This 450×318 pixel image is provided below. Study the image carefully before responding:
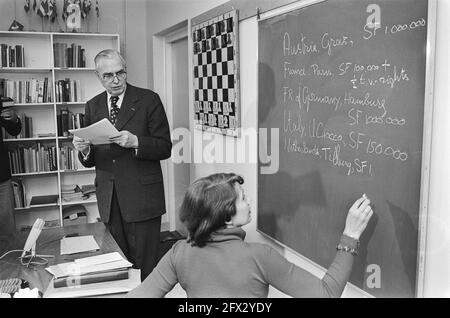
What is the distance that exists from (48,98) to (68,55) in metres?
0.40

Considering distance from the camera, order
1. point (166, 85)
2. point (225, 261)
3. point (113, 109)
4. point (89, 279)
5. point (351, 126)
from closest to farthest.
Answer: point (225, 261) < point (89, 279) < point (351, 126) < point (113, 109) < point (166, 85)

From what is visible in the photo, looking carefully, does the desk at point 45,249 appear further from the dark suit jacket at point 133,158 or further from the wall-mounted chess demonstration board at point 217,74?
the wall-mounted chess demonstration board at point 217,74

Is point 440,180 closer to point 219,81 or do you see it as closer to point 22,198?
point 219,81

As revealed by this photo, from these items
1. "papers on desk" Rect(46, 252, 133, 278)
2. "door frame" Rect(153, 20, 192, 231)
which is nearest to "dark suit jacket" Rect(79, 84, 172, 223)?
"papers on desk" Rect(46, 252, 133, 278)

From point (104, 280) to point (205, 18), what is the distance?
1.92 m

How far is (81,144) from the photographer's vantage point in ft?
7.29

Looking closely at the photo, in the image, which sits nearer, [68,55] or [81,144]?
[81,144]

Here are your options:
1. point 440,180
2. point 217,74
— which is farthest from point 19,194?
point 440,180

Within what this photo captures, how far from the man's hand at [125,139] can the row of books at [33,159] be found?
6.33ft

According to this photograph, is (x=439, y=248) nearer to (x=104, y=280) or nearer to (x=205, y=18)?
(x=104, y=280)

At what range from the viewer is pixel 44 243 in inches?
72.9

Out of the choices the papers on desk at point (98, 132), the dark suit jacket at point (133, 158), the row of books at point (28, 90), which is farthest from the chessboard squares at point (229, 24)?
the row of books at point (28, 90)

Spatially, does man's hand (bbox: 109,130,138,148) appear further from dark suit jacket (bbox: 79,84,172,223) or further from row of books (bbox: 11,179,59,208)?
row of books (bbox: 11,179,59,208)
